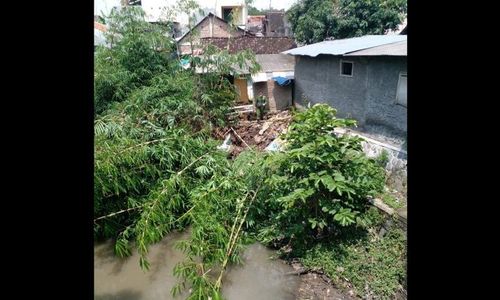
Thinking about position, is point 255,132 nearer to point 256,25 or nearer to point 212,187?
point 212,187

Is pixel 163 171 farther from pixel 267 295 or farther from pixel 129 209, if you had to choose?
pixel 267 295

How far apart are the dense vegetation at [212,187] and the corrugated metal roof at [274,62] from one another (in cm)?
632

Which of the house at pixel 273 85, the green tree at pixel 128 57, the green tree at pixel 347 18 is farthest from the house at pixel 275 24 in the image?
the green tree at pixel 128 57

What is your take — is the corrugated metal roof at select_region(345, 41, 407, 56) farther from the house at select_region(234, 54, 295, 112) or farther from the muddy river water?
the muddy river water

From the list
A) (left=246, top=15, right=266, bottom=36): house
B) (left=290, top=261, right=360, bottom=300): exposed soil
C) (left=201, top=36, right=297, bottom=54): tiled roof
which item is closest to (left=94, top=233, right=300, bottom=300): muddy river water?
Answer: (left=290, top=261, right=360, bottom=300): exposed soil

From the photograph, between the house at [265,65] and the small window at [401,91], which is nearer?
the small window at [401,91]

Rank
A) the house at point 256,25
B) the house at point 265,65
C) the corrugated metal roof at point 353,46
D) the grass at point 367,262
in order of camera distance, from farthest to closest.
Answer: the house at point 256,25
the house at point 265,65
the corrugated metal roof at point 353,46
the grass at point 367,262

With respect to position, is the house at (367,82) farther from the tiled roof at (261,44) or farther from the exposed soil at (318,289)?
the tiled roof at (261,44)

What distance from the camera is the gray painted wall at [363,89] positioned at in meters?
7.61

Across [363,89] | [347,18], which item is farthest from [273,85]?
[347,18]

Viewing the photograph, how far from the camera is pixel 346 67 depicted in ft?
31.2

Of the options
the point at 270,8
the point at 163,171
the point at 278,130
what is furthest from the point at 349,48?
the point at 270,8
